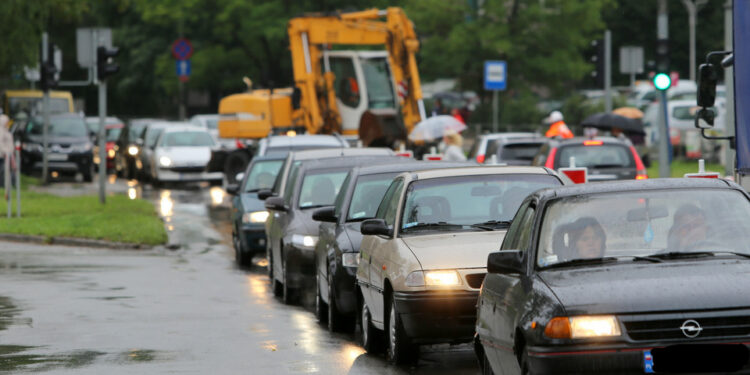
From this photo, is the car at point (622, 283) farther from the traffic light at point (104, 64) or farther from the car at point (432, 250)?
the traffic light at point (104, 64)

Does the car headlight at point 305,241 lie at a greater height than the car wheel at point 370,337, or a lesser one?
greater

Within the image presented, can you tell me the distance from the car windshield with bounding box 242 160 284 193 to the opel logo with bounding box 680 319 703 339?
15317 millimetres

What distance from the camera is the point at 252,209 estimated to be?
2169cm

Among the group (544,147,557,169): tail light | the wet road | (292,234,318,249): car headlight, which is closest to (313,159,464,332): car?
the wet road

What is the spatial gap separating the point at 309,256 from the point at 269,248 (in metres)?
2.83

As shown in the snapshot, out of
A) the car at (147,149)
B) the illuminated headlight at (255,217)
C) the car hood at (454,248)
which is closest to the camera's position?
the car hood at (454,248)

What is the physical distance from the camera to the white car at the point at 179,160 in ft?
139

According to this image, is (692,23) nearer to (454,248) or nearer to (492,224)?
(492,224)

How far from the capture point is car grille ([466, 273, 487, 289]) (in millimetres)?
11039

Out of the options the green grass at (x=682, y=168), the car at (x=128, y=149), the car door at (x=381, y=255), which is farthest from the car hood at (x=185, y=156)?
the car door at (x=381, y=255)

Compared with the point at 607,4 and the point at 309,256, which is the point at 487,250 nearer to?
the point at 309,256

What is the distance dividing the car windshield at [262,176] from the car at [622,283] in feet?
43.9

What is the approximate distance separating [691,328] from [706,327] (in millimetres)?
73

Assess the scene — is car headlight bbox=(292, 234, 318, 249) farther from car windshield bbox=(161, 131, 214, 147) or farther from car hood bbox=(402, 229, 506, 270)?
car windshield bbox=(161, 131, 214, 147)
